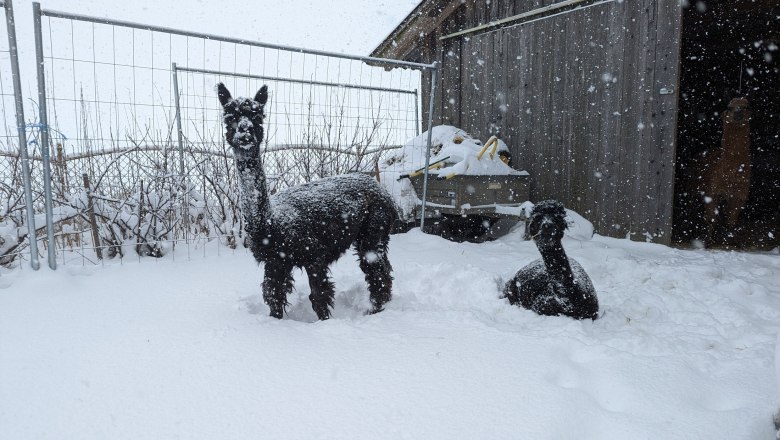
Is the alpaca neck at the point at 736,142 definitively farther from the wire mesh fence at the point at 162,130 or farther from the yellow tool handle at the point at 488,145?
the wire mesh fence at the point at 162,130

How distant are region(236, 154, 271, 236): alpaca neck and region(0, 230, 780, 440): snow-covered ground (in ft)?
1.99

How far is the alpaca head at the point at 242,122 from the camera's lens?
8.94 feet

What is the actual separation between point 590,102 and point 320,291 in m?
5.06

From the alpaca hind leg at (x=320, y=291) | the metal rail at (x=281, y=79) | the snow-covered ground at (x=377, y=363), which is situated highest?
the metal rail at (x=281, y=79)

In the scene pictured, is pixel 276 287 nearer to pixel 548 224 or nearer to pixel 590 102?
pixel 548 224

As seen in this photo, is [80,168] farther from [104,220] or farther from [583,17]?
[583,17]

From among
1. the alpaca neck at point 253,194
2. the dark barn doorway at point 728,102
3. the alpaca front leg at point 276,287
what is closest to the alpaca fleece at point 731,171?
the dark barn doorway at point 728,102

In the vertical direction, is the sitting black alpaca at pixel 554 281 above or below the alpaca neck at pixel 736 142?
below

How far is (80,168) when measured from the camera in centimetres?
438

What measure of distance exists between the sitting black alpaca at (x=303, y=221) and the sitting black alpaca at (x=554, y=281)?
3.63ft

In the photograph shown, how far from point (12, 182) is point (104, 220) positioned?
864 mm

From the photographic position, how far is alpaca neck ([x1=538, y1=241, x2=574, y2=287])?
3.14 m

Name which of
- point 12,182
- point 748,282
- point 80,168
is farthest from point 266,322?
point 748,282

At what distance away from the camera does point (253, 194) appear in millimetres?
2844
